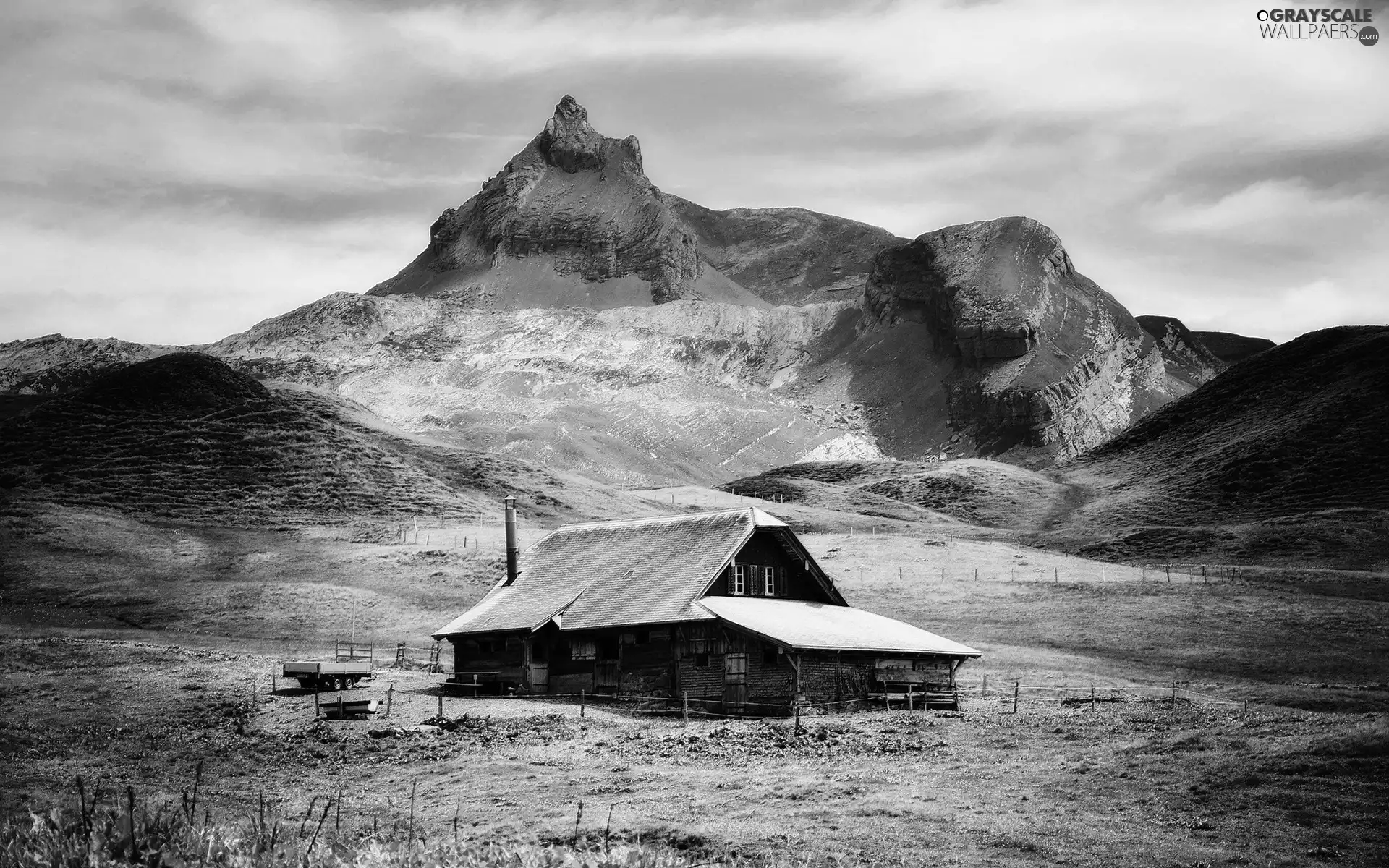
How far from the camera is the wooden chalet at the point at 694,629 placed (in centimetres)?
4975

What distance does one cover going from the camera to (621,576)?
192ft

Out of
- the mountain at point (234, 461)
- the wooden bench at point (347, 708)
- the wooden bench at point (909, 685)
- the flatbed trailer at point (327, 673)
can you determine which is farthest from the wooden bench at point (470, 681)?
the mountain at point (234, 461)

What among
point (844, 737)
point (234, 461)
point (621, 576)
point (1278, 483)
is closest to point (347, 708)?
point (621, 576)

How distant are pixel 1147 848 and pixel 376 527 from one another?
101463 millimetres

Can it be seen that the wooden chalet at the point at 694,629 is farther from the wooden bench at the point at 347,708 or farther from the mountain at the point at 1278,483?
the mountain at the point at 1278,483

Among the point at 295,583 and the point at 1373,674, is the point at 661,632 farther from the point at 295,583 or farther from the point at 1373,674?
the point at 295,583

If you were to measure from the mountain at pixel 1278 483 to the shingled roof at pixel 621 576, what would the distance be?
6801 centimetres

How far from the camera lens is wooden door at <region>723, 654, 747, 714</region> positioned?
49.9m

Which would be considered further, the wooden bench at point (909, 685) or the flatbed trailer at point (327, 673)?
the flatbed trailer at point (327, 673)

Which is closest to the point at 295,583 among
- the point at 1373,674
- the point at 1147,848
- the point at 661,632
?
the point at 661,632

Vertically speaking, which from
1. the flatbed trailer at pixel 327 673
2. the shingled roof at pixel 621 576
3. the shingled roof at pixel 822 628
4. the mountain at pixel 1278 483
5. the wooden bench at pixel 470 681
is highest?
the mountain at pixel 1278 483

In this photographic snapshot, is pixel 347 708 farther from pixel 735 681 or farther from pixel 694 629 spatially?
pixel 735 681

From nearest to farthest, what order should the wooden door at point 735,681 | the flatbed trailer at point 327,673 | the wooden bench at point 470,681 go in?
1. the flatbed trailer at point 327,673
2. the wooden door at point 735,681
3. the wooden bench at point 470,681

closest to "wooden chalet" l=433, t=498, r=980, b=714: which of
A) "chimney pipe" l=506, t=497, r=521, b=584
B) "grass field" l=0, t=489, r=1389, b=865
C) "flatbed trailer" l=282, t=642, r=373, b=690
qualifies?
"chimney pipe" l=506, t=497, r=521, b=584
